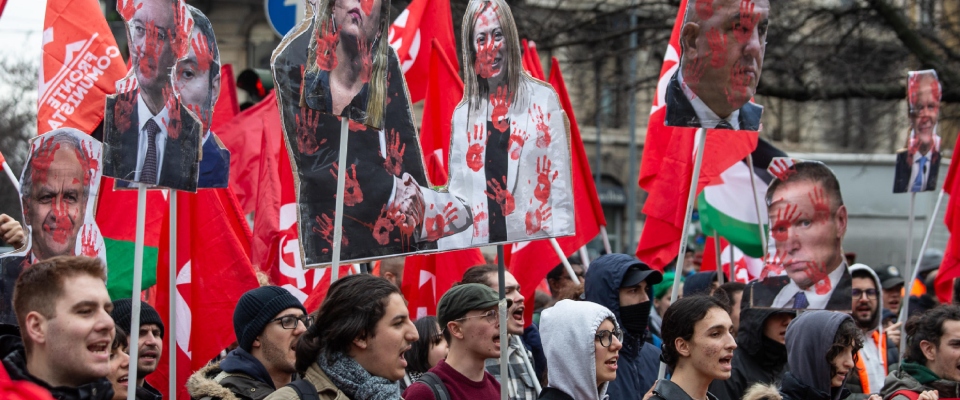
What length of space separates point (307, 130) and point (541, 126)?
1.13m

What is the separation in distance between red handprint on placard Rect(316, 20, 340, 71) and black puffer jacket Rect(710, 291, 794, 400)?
238 centimetres

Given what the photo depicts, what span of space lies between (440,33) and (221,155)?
2.77 m

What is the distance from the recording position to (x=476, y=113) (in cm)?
536

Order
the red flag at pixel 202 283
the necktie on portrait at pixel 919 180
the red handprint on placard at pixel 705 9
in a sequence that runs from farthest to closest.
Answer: the necktie on portrait at pixel 919 180, the red flag at pixel 202 283, the red handprint on placard at pixel 705 9

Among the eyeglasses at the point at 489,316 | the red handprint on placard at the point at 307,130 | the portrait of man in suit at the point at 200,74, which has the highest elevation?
the portrait of man in suit at the point at 200,74

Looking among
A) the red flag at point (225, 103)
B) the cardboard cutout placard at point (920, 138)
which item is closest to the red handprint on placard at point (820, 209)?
the cardboard cutout placard at point (920, 138)

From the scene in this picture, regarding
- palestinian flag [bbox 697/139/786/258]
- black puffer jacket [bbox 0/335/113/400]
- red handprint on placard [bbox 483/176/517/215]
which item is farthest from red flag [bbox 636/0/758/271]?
black puffer jacket [bbox 0/335/113/400]

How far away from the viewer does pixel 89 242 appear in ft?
17.0

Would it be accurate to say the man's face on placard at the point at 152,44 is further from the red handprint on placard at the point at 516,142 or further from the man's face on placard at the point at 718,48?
the man's face on placard at the point at 718,48

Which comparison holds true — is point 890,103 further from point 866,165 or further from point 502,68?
point 502,68

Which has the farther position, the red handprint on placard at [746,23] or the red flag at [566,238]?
the red flag at [566,238]

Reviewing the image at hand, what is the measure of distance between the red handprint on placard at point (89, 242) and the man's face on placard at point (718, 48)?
106 inches

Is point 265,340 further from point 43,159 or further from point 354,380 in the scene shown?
point 43,159

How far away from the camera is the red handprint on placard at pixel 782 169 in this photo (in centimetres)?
681
